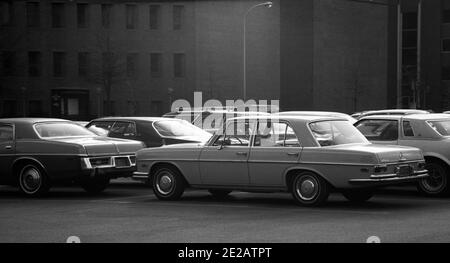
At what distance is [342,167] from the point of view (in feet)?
41.0

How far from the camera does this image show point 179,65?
6531cm

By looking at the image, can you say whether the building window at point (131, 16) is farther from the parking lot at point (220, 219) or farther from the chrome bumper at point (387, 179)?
the chrome bumper at point (387, 179)

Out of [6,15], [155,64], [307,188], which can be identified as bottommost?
[307,188]

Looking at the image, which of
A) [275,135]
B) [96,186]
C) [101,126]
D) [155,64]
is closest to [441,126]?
[275,135]

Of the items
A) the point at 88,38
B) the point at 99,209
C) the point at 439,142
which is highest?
the point at 88,38

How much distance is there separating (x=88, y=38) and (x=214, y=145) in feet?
171

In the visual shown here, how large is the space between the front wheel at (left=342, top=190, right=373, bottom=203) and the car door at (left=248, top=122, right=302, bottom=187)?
50.5 inches

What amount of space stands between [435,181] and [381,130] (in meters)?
1.52

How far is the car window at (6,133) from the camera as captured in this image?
15716 millimetres

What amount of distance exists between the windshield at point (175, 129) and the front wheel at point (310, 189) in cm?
518

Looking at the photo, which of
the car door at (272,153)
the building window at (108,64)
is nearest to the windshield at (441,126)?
the car door at (272,153)

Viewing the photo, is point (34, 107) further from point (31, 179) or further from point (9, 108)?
point (31, 179)
